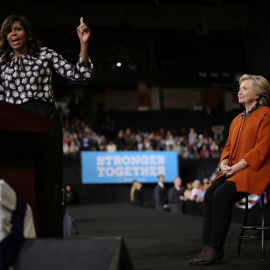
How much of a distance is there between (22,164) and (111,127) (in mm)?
16993

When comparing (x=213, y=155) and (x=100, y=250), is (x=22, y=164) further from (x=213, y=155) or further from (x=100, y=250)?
(x=213, y=155)

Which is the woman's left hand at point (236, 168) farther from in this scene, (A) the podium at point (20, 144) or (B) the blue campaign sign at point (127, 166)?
(B) the blue campaign sign at point (127, 166)

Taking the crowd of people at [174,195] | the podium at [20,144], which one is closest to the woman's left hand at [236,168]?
the podium at [20,144]

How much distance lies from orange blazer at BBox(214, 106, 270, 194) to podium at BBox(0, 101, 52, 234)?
161cm

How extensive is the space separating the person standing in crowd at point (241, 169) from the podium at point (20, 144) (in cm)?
144

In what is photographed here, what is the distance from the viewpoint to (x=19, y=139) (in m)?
1.74

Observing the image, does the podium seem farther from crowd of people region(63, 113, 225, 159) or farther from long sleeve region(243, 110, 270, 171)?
crowd of people region(63, 113, 225, 159)

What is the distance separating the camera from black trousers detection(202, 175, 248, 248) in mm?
3021

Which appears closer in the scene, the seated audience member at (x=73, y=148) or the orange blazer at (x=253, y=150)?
the orange blazer at (x=253, y=150)

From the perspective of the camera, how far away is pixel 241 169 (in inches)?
124

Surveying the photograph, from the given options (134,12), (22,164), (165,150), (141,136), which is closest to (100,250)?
(22,164)

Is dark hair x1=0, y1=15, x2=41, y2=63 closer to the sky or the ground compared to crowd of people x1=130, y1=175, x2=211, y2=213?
closer to the sky

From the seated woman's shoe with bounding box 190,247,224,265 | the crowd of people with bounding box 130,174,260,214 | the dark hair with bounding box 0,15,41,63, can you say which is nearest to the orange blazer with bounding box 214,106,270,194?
the seated woman's shoe with bounding box 190,247,224,265

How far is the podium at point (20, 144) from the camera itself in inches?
66.2
